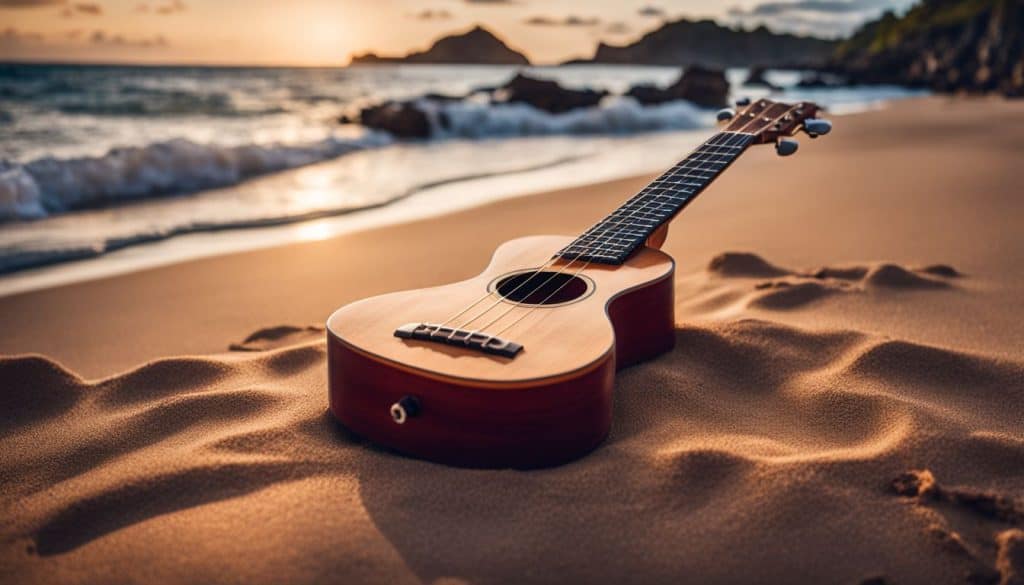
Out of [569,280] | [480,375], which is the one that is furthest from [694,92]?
[480,375]

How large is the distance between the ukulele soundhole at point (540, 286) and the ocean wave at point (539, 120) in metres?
8.33

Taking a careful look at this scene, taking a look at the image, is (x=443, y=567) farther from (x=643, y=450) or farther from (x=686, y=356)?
(x=686, y=356)

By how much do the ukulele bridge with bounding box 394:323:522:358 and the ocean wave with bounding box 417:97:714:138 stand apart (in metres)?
8.71

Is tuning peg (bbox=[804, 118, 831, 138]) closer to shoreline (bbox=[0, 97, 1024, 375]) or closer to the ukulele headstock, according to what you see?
the ukulele headstock

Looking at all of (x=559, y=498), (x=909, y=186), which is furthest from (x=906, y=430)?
(x=909, y=186)

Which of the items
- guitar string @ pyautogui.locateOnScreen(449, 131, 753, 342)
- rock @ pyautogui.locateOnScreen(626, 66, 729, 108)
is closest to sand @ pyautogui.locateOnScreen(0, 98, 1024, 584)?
guitar string @ pyautogui.locateOnScreen(449, 131, 753, 342)

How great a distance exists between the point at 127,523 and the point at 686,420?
1.14 metres

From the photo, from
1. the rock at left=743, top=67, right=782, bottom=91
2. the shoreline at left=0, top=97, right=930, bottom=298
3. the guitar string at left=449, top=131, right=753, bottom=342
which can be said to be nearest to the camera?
the guitar string at left=449, top=131, right=753, bottom=342

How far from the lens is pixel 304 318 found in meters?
2.80

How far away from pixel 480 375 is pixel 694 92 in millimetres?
15130

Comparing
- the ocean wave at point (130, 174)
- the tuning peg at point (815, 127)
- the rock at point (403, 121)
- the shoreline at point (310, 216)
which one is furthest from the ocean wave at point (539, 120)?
the tuning peg at point (815, 127)

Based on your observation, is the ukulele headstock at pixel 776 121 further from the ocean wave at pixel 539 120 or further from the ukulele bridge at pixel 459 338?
the ocean wave at pixel 539 120

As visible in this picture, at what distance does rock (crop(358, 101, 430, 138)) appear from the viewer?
32.4 ft

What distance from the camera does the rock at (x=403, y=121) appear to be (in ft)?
32.4
